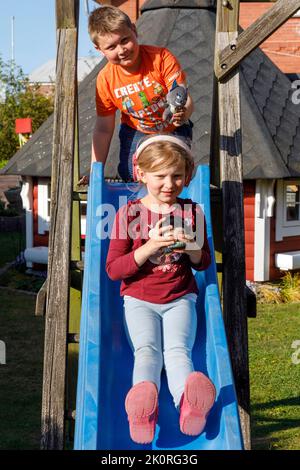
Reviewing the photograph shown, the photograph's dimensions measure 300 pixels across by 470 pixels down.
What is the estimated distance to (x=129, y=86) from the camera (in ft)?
17.0

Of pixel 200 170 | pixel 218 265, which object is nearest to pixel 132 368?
pixel 218 265

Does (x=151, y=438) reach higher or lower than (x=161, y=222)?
lower

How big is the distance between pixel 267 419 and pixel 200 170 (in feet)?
9.37

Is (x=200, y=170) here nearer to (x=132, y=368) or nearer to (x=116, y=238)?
(x=116, y=238)

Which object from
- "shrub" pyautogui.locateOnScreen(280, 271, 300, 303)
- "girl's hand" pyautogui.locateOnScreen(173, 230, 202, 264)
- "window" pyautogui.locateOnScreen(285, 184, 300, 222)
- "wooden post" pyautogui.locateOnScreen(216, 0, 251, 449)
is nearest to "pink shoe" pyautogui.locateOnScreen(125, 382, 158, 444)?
"girl's hand" pyautogui.locateOnScreen(173, 230, 202, 264)

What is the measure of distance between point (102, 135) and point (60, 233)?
42.8 inches

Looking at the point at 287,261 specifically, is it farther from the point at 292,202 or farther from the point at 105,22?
the point at 105,22

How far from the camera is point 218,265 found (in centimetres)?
474

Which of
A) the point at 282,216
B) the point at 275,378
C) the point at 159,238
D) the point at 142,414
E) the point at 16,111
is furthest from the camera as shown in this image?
the point at 16,111

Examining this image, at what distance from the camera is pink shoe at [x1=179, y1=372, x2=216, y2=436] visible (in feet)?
11.7

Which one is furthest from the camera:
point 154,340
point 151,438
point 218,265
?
point 218,265

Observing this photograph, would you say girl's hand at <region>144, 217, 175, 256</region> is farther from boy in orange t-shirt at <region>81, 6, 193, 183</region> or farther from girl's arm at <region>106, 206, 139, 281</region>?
boy in orange t-shirt at <region>81, 6, 193, 183</region>

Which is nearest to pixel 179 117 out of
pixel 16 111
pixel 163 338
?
pixel 163 338

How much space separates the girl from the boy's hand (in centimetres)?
61
